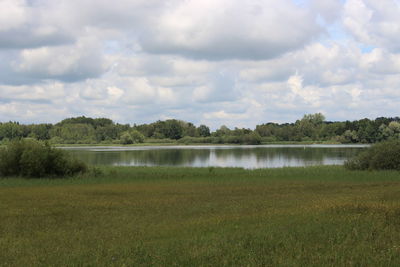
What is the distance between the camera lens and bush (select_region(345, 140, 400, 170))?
45625mm

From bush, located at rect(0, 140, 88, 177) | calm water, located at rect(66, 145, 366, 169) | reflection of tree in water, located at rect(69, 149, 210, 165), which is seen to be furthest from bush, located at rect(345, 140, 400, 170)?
reflection of tree in water, located at rect(69, 149, 210, 165)

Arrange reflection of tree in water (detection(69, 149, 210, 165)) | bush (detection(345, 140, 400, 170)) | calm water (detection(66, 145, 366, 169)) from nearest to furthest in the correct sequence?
bush (detection(345, 140, 400, 170))
calm water (detection(66, 145, 366, 169))
reflection of tree in water (detection(69, 149, 210, 165))

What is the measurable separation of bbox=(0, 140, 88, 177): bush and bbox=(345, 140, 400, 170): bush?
31.2m

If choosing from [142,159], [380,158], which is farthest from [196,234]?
[142,159]

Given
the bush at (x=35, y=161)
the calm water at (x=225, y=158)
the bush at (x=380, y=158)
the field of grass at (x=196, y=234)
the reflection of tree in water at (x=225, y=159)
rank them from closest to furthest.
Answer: the field of grass at (x=196, y=234) → the bush at (x=35, y=161) → the bush at (x=380, y=158) → the calm water at (x=225, y=158) → the reflection of tree in water at (x=225, y=159)

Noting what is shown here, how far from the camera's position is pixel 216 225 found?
13.8m

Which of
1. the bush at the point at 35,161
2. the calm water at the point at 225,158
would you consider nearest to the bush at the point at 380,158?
the calm water at the point at 225,158

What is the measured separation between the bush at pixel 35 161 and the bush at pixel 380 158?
102ft

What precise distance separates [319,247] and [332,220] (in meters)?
3.12

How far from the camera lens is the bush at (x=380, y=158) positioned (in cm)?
4562

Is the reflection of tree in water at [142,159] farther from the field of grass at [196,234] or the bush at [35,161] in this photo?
the field of grass at [196,234]

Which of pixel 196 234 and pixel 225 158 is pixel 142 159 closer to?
pixel 225 158

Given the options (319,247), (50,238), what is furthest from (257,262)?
(50,238)

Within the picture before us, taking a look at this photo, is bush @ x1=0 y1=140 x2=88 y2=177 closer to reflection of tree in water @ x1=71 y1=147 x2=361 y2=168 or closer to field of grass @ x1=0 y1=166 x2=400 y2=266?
reflection of tree in water @ x1=71 y1=147 x2=361 y2=168
